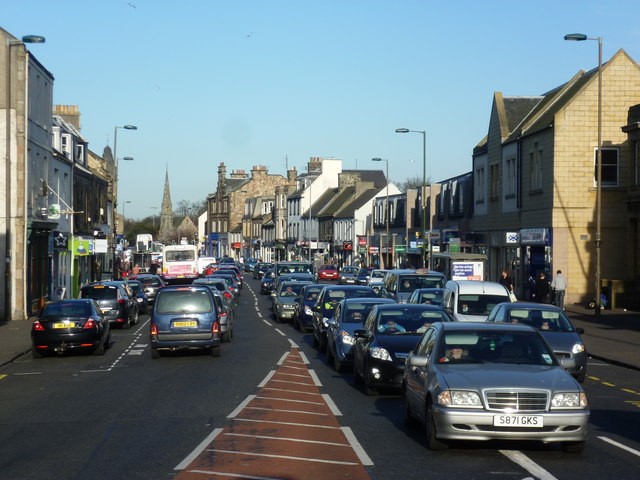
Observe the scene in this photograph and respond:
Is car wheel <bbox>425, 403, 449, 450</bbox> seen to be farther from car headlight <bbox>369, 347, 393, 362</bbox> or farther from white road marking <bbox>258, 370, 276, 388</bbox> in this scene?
white road marking <bbox>258, 370, 276, 388</bbox>

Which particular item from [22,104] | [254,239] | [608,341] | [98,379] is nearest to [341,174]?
[254,239]

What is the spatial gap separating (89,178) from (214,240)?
104 meters

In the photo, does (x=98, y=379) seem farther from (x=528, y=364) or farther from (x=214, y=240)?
(x=214, y=240)

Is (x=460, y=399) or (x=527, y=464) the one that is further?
(x=460, y=399)

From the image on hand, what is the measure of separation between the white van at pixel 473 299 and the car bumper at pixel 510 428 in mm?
12531

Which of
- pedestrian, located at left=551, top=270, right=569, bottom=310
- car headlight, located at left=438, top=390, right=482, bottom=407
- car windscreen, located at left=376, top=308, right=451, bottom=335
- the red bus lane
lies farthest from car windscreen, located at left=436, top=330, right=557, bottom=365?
pedestrian, located at left=551, top=270, right=569, bottom=310

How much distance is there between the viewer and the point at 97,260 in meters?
64.4

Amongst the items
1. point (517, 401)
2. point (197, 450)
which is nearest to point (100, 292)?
point (197, 450)

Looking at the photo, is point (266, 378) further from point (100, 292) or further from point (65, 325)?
point (100, 292)

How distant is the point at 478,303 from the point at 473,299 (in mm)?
164

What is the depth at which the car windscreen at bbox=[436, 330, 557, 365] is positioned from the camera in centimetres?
1129

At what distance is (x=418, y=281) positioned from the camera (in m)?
33.0

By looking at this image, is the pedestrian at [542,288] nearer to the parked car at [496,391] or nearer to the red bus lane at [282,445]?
the red bus lane at [282,445]

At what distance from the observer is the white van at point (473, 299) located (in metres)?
23.0
